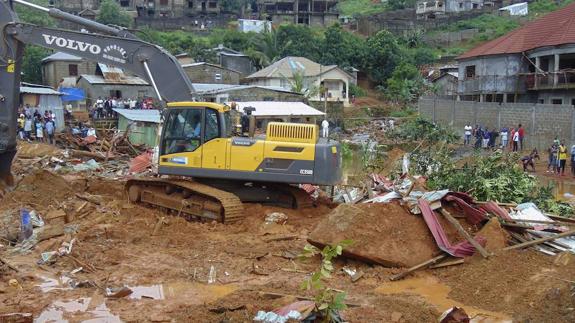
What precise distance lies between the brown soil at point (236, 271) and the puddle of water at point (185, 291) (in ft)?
0.05

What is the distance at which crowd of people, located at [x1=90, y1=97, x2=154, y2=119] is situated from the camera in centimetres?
3262

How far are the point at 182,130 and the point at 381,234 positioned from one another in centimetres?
492

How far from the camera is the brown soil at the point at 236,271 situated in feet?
26.0

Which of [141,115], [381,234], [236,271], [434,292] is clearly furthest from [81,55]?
[141,115]

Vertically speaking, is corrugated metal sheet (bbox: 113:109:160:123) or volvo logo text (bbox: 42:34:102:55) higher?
volvo logo text (bbox: 42:34:102:55)

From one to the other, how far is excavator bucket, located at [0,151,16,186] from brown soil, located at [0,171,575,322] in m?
1.41

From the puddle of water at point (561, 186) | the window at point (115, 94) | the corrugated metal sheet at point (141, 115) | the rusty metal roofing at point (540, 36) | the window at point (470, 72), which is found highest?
the rusty metal roofing at point (540, 36)

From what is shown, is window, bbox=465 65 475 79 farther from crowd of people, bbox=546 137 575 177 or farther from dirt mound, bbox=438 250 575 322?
dirt mound, bbox=438 250 575 322

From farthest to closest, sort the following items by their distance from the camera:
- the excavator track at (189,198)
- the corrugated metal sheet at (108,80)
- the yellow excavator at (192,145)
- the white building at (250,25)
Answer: the white building at (250,25), the corrugated metal sheet at (108,80), the yellow excavator at (192,145), the excavator track at (189,198)

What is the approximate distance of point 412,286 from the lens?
Result: 931 centimetres

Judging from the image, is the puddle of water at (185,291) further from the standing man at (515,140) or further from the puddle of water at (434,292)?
the standing man at (515,140)

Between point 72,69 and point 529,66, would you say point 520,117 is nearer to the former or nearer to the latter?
point 529,66

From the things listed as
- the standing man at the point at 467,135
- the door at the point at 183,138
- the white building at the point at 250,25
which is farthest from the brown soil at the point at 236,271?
the white building at the point at 250,25

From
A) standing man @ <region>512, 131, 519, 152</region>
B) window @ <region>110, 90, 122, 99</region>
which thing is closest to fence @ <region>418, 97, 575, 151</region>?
standing man @ <region>512, 131, 519, 152</region>
